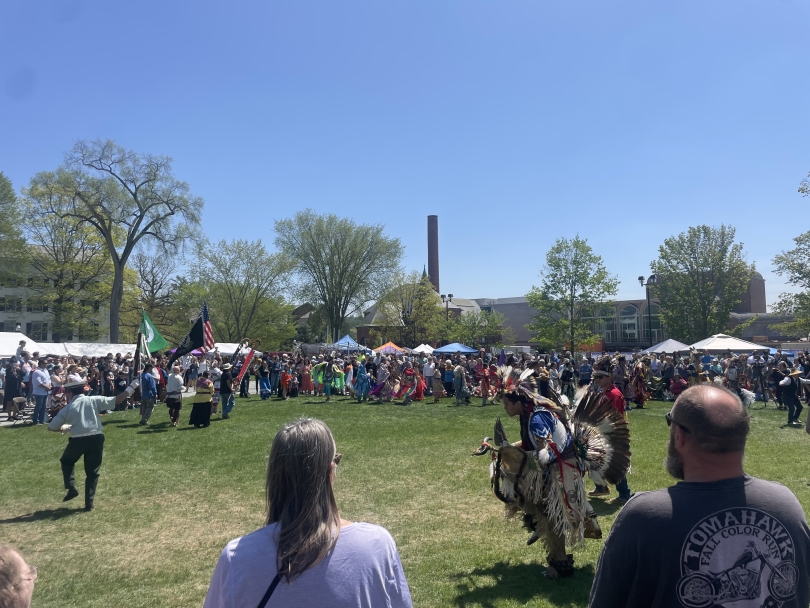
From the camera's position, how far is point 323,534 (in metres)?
1.88

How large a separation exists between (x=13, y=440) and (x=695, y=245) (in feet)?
146

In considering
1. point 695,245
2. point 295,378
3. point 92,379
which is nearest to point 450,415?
point 295,378

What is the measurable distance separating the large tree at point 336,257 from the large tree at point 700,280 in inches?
877

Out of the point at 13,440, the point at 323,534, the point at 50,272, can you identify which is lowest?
the point at 13,440

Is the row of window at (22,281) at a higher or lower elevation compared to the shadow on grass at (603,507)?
higher

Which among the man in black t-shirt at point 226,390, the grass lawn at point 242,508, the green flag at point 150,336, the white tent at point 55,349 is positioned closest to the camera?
the grass lawn at point 242,508

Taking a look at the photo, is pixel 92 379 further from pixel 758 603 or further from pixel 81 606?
pixel 758 603

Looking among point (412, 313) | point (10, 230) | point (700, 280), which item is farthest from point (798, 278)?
point (10, 230)

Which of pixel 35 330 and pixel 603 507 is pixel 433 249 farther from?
pixel 603 507

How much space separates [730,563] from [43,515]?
858cm

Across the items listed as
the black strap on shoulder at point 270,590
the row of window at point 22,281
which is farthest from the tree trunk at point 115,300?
the black strap on shoulder at point 270,590

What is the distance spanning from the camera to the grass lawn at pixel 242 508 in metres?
5.39

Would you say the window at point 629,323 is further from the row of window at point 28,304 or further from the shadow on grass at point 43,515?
the shadow on grass at point 43,515

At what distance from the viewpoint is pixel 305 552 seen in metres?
1.82
